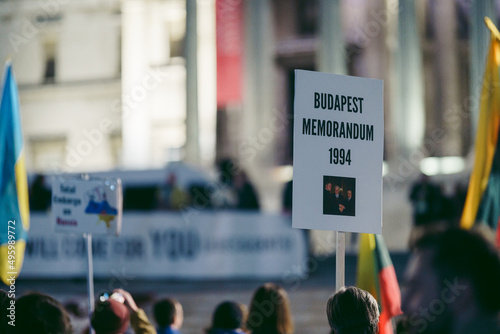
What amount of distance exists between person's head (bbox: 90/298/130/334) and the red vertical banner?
14.1m

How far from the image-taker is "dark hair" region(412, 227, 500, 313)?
1.63 m

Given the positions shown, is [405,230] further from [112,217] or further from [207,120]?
[112,217]

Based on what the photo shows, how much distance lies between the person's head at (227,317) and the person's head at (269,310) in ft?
0.29

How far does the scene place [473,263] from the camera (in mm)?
1643

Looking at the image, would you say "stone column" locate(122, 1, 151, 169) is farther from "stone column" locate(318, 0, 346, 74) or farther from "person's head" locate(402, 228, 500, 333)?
"person's head" locate(402, 228, 500, 333)

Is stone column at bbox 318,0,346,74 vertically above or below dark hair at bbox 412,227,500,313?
above

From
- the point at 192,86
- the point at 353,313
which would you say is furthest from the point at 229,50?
the point at 353,313

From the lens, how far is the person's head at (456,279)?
1633 mm

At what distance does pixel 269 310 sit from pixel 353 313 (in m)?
1.71

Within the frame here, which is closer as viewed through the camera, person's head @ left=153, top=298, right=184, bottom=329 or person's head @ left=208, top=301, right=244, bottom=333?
person's head @ left=208, top=301, right=244, bottom=333

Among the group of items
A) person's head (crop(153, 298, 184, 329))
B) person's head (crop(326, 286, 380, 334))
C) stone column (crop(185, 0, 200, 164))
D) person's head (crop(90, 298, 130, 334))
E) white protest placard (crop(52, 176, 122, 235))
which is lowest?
person's head (crop(153, 298, 184, 329))

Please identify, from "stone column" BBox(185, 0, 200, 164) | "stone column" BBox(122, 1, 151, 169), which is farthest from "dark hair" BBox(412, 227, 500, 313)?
"stone column" BBox(122, 1, 151, 169)

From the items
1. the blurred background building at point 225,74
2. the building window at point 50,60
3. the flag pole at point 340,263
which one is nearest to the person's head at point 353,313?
the flag pole at point 340,263

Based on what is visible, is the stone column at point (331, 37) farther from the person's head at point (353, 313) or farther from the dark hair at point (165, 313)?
the person's head at point (353, 313)
